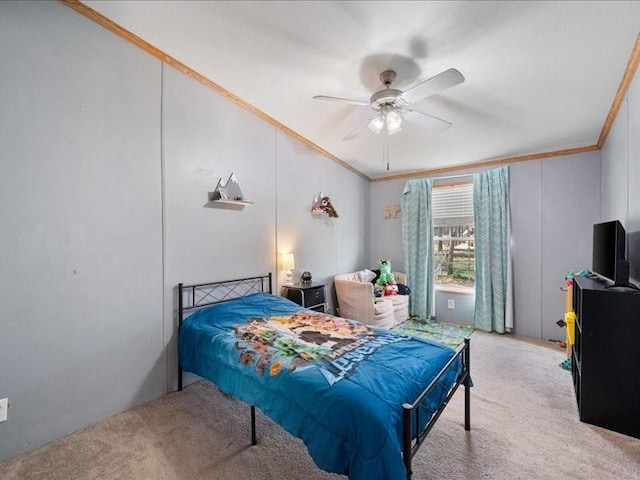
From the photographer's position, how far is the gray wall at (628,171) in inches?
85.0

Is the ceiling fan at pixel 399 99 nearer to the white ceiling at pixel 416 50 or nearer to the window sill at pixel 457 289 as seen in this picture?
the white ceiling at pixel 416 50

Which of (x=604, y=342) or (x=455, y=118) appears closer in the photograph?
(x=604, y=342)

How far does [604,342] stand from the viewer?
6.77 feet

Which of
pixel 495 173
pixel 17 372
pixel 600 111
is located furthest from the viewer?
pixel 495 173

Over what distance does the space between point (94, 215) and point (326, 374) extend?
6.62 feet

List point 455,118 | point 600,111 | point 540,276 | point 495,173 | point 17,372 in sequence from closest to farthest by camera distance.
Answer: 1. point 17,372
2. point 600,111
3. point 455,118
4. point 540,276
5. point 495,173

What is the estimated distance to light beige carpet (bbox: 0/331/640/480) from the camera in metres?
1.68

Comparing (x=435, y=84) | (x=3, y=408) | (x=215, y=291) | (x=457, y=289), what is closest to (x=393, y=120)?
(x=435, y=84)

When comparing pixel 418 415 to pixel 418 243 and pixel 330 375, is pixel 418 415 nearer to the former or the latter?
pixel 330 375

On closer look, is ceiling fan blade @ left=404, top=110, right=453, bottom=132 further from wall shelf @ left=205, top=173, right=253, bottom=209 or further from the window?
the window

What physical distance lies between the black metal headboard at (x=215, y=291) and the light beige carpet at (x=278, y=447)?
1.89ft

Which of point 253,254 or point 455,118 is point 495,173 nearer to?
point 455,118

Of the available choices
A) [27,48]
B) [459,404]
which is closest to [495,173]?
[459,404]

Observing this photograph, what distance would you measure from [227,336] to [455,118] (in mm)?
3118
